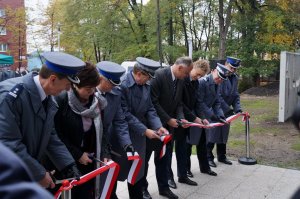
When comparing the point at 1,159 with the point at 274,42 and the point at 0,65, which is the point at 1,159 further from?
the point at 274,42

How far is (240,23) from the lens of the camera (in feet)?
75.0

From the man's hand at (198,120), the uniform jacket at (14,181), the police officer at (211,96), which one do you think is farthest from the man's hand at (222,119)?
the uniform jacket at (14,181)

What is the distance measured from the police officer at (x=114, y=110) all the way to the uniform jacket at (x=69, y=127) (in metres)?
0.34

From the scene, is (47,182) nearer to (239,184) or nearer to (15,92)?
(15,92)

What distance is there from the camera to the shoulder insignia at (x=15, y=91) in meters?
2.49

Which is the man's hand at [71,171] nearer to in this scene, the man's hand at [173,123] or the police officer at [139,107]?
the police officer at [139,107]

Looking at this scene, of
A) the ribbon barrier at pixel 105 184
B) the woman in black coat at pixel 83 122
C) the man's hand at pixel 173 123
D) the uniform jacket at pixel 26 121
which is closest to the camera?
the uniform jacket at pixel 26 121

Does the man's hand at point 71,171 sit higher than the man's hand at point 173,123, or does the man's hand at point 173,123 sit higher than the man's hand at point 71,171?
the man's hand at point 173,123

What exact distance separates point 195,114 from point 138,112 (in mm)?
1807

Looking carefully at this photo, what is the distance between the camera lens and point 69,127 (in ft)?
10.5

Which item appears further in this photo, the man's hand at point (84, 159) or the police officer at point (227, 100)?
the police officer at point (227, 100)

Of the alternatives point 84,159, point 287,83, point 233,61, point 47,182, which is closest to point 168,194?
point 84,159

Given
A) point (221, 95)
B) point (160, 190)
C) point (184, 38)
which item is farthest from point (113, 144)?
point (184, 38)

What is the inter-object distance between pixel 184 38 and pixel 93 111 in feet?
99.9
